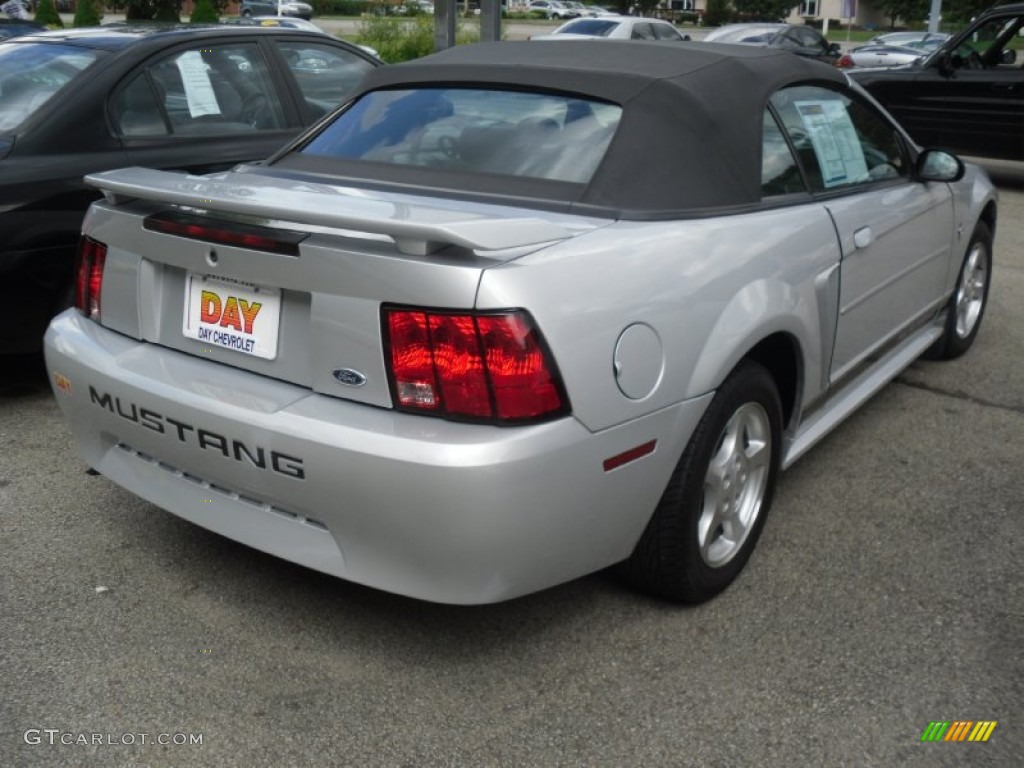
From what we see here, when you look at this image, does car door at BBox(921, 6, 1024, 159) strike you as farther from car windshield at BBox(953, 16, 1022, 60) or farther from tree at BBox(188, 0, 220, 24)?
tree at BBox(188, 0, 220, 24)

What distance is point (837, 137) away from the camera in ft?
12.8

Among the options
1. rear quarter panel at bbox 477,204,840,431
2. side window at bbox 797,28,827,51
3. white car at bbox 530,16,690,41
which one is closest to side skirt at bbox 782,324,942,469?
rear quarter panel at bbox 477,204,840,431

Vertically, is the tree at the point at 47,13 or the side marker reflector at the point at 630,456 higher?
the tree at the point at 47,13

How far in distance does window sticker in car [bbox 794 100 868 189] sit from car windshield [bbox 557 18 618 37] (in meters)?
18.6

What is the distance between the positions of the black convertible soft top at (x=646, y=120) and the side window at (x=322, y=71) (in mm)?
2032

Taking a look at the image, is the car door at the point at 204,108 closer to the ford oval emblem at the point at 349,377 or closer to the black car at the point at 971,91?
the ford oval emblem at the point at 349,377

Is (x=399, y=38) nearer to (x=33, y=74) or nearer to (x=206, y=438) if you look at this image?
(x=33, y=74)

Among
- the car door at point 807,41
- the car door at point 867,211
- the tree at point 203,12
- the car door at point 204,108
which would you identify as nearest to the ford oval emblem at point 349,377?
the car door at point 867,211

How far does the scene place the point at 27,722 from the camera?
8.28 feet

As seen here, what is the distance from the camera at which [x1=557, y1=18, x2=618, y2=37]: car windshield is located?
21.9 m

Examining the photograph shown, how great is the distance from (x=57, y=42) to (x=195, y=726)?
4.03 meters

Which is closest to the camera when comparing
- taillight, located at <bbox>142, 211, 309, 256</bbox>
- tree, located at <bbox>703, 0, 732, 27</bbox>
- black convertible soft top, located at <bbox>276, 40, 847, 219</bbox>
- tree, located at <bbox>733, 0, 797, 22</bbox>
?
taillight, located at <bbox>142, 211, 309, 256</bbox>

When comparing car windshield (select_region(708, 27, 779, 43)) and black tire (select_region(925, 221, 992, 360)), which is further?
car windshield (select_region(708, 27, 779, 43))

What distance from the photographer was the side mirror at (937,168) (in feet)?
14.1
